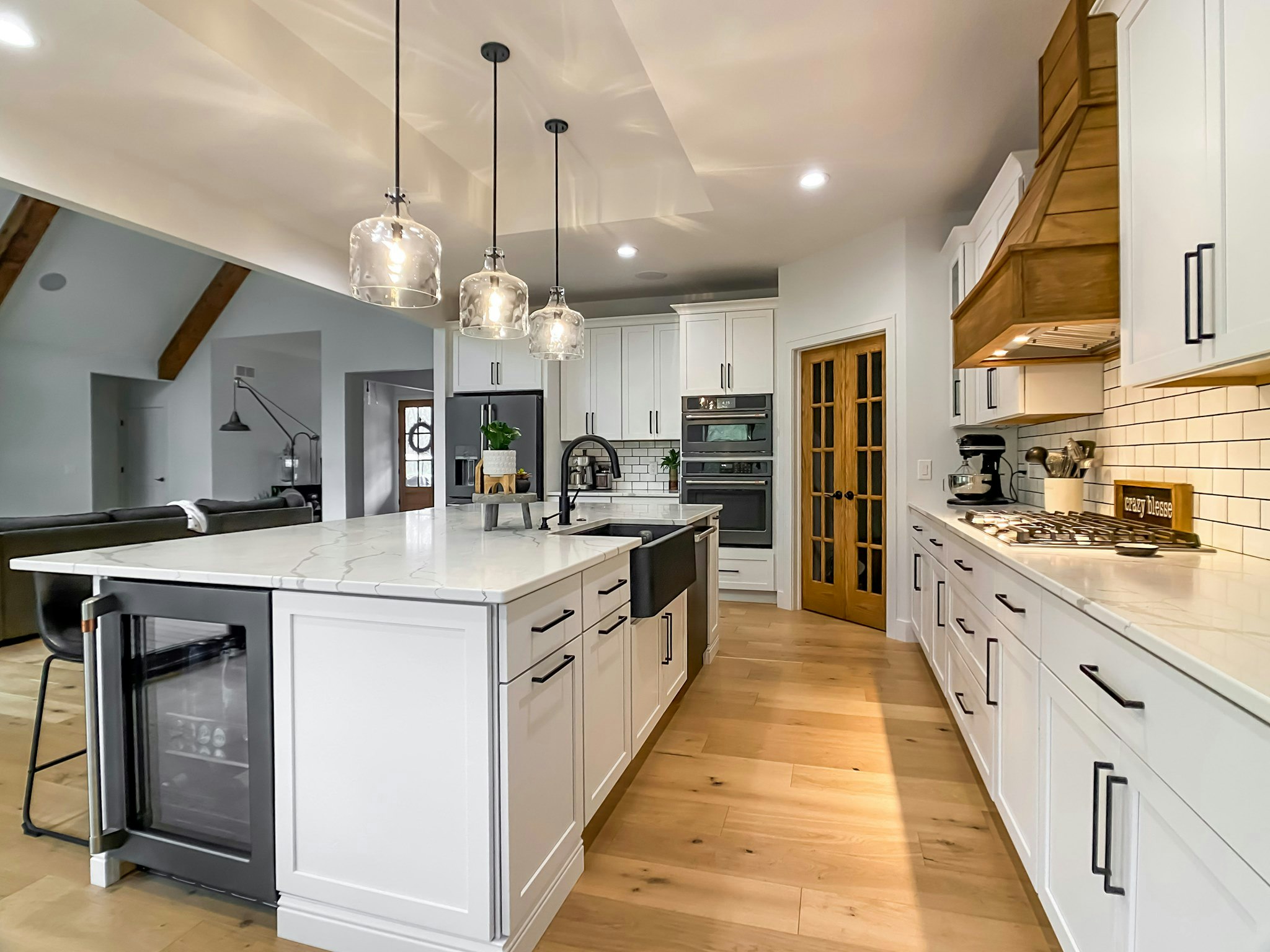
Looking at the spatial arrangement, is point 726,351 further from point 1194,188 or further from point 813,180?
point 1194,188

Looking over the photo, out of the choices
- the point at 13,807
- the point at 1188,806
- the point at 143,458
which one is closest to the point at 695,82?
the point at 1188,806

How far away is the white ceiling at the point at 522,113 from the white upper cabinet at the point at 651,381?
1.36m

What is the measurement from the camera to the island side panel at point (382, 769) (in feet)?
4.77

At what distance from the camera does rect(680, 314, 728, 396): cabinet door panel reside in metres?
5.37

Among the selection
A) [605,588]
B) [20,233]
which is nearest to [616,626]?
[605,588]

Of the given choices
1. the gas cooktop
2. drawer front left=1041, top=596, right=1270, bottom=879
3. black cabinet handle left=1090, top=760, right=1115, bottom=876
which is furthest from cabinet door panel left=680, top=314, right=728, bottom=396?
black cabinet handle left=1090, top=760, right=1115, bottom=876

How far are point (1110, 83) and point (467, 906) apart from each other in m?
2.78

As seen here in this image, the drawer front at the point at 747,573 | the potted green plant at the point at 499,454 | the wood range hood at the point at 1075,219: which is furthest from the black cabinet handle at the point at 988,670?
the drawer front at the point at 747,573

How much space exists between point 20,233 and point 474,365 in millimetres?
4059

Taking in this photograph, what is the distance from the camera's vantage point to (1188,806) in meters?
0.91

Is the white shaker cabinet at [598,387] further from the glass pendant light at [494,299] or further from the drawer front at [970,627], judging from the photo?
the drawer front at [970,627]

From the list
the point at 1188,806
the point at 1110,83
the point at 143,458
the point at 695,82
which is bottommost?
the point at 1188,806

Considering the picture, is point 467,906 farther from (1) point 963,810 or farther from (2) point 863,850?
(1) point 963,810

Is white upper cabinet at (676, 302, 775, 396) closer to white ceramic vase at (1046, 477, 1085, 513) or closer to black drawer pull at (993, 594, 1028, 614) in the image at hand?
white ceramic vase at (1046, 477, 1085, 513)
